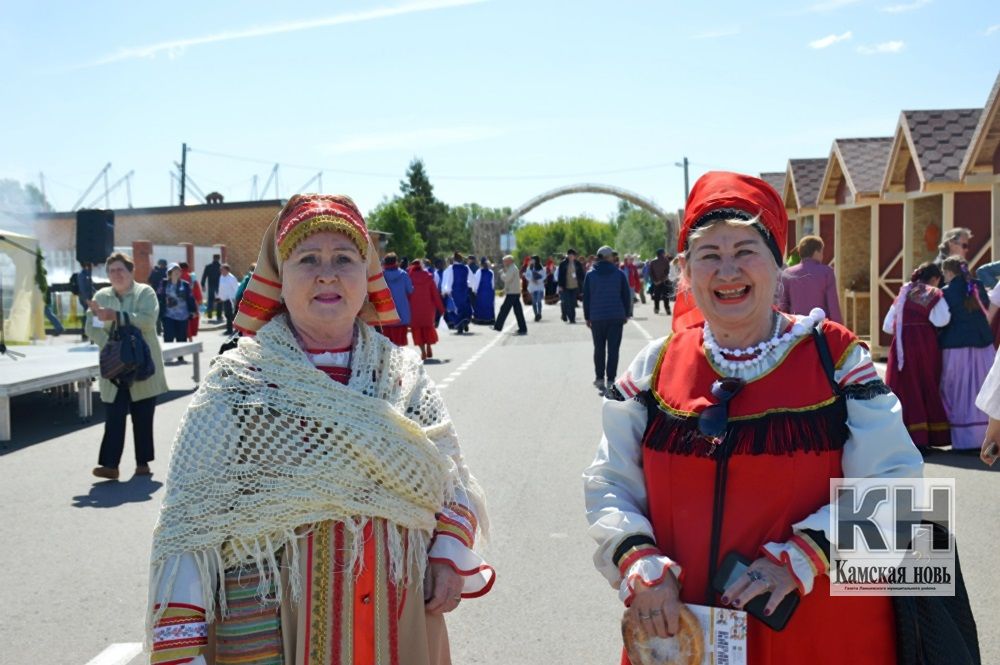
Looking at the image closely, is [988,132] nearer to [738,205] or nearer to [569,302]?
[738,205]

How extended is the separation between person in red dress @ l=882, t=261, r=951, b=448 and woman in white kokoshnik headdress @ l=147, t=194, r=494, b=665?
7441 mm

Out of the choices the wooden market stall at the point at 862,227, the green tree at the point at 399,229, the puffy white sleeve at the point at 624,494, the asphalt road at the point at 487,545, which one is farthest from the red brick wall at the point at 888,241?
the green tree at the point at 399,229

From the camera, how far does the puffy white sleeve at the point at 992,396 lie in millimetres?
4691

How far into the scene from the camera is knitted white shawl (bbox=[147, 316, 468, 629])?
249cm

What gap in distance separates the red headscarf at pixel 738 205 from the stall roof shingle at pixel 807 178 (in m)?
19.0

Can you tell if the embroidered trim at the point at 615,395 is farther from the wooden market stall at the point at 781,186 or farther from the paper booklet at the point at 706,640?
the wooden market stall at the point at 781,186

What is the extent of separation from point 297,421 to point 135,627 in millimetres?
2899

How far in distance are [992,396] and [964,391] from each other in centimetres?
456

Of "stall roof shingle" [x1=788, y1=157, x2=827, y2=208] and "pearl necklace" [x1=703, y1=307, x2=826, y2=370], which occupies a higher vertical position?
"stall roof shingle" [x1=788, y1=157, x2=827, y2=208]

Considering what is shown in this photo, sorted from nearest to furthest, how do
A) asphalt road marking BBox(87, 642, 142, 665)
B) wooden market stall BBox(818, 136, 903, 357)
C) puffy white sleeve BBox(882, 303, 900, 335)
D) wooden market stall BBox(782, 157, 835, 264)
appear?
asphalt road marking BBox(87, 642, 142, 665) < puffy white sleeve BBox(882, 303, 900, 335) < wooden market stall BBox(818, 136, 903, 357) < wooden market stall BBox(782, 157, 835, 264)

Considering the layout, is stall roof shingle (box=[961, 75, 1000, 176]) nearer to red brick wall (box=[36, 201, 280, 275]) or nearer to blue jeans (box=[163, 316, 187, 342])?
blue jeans (box=[163, 316, 187, 342])

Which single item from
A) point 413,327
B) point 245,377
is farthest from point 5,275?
point 245,377

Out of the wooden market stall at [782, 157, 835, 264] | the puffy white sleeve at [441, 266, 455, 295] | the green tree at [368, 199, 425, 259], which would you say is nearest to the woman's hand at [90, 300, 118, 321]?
the wooden market stall at [782, 157, 835, 264]

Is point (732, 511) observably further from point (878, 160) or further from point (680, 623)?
point (878, 160)
